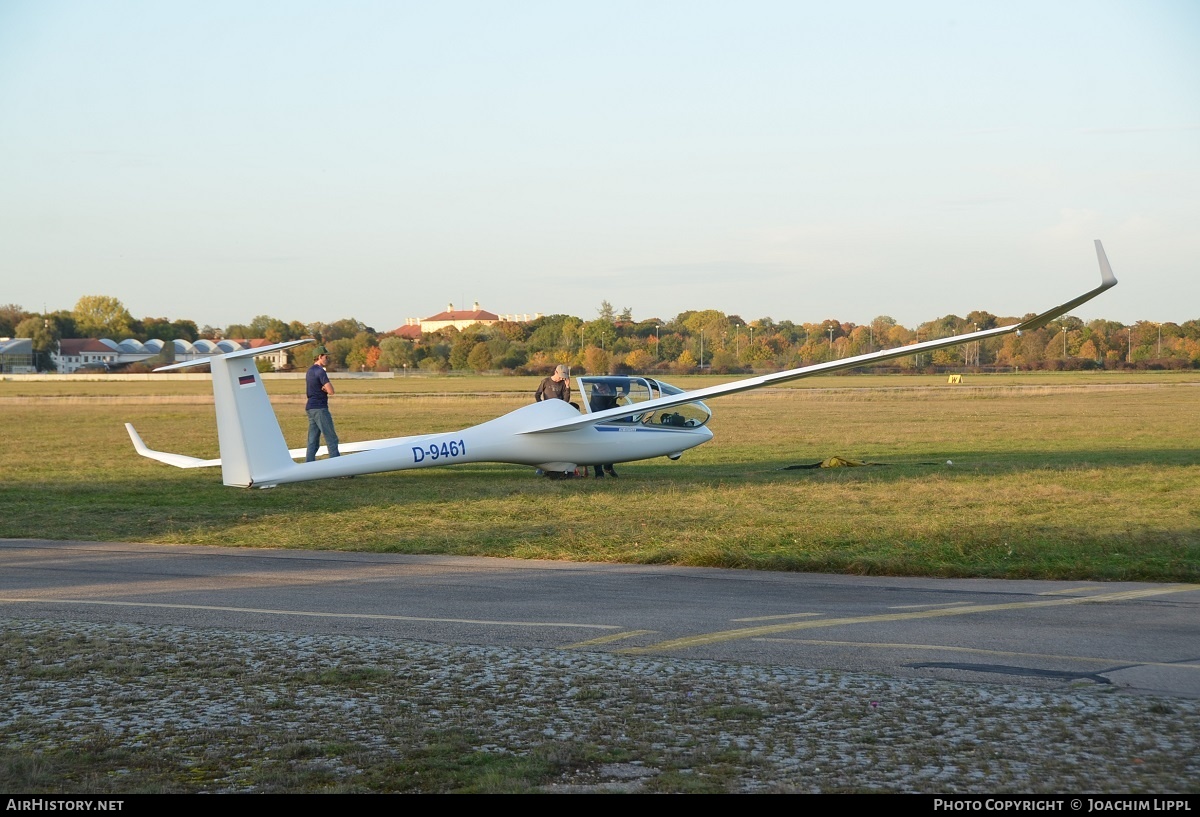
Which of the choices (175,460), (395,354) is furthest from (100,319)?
(175,460)

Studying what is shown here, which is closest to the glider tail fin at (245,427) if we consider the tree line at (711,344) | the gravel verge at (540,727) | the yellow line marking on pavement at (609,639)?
the gravel verge at (540,727)

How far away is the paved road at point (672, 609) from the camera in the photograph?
6.91m

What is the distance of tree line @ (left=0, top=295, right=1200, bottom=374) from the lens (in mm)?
119250

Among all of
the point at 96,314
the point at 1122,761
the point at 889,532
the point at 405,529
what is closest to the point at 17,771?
the point at 1122,761

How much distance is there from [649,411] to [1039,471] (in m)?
6.73

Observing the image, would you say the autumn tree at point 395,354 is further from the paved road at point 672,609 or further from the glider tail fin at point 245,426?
the paved road at point 672,609

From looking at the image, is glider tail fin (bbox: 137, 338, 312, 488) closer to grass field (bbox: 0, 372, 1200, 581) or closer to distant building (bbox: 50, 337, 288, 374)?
grass field (bbox: 0, 372, 1200, 581)

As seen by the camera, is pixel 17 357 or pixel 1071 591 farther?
pixel 17 357

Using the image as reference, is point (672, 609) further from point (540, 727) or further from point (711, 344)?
point (711, 344)

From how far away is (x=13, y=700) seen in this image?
5.87m

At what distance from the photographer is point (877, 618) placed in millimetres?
A: 8172

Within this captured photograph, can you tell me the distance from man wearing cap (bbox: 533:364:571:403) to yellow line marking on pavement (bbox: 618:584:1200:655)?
1086 cm

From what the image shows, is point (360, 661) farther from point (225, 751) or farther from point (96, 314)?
point (96, 314)

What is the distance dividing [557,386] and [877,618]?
1120 cm
